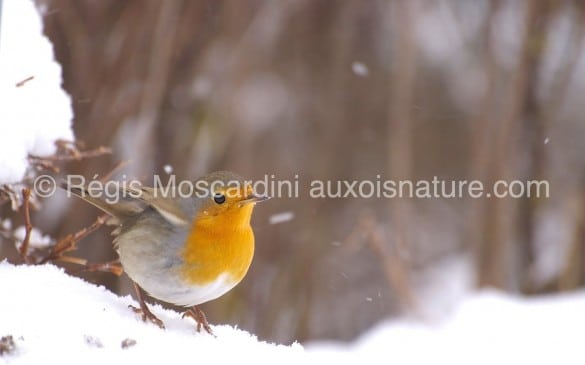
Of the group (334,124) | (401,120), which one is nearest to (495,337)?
(401,120)

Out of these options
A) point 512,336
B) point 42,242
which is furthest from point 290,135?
point 42,242

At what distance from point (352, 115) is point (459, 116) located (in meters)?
2.05

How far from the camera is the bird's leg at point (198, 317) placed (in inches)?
115

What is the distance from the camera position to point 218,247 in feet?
10.1

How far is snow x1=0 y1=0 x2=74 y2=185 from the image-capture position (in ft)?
9.72

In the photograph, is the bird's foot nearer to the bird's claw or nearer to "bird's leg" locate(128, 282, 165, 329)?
"bird's leg" locate(128, 282, 165, 329)

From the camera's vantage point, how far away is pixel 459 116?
31.1 feet

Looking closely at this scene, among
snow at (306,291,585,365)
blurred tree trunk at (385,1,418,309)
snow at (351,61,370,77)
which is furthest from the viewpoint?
snow at (351,61,370,77)

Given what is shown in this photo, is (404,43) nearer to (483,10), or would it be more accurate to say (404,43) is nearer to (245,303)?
(483,10)

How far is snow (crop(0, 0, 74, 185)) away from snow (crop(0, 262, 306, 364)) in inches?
15.3

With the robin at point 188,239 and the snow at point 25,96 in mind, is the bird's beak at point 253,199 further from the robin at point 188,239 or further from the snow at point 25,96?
the snow at point 25,96

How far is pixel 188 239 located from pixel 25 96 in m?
0.77

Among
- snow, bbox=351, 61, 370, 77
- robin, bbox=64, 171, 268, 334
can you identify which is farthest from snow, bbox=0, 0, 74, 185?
snow, bbox=351, 61, 370, 77

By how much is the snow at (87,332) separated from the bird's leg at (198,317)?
31 millimetres
